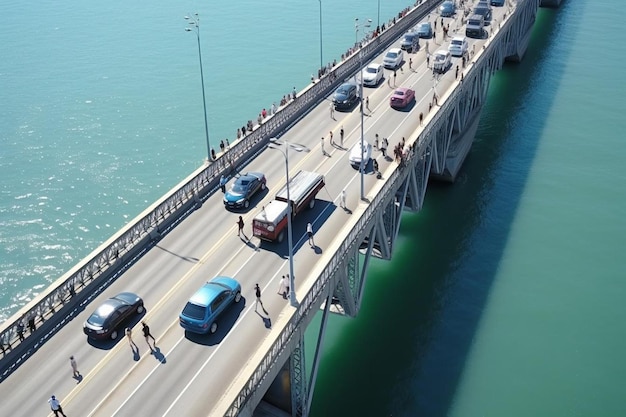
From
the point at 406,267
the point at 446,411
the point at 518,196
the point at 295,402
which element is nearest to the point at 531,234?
the point at 518,196

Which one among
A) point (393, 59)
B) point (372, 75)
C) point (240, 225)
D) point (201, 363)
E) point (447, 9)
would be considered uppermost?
point (447, 9)

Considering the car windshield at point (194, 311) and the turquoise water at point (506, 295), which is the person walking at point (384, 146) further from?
the car windshield at point (194, 311)

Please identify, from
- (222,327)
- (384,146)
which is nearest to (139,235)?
(222,327)

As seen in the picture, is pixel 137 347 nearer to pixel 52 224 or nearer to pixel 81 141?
pixel 52 224

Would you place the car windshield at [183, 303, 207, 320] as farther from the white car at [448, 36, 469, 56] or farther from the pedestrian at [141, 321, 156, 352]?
the white car at [448, 36, 469, 56]

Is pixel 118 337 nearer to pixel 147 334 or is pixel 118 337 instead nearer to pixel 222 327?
pixel 147 334

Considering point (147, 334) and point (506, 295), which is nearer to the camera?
point (147, 334)
